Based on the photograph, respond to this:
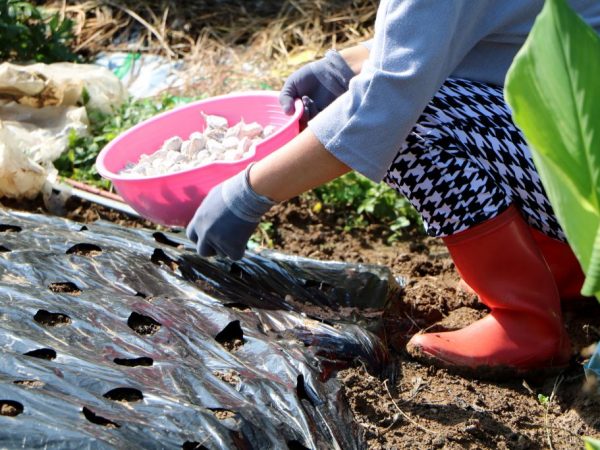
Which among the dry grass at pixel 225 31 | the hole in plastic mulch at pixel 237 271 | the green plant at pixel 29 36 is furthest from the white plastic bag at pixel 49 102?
the hole in plastic mulch at pixel 237 271

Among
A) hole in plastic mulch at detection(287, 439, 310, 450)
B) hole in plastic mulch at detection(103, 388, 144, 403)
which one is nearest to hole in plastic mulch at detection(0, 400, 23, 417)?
hole in plastic mulch at detection(103, 388, 144, 403)

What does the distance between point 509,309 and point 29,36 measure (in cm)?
227

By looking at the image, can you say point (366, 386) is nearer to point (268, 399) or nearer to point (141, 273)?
point (268, 399)

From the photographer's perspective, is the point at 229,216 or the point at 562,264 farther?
the point at 562,264

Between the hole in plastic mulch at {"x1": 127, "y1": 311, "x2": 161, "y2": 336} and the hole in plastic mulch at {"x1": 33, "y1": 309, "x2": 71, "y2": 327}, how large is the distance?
11 centimetres

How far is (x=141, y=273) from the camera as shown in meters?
1.90

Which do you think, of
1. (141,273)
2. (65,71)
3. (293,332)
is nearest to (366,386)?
(293,332)

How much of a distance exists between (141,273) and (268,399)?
51 centimetres

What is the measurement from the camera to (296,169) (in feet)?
5.68

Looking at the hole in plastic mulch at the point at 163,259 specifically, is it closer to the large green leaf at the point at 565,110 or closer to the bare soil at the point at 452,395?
the bare soil at the point at 452,395

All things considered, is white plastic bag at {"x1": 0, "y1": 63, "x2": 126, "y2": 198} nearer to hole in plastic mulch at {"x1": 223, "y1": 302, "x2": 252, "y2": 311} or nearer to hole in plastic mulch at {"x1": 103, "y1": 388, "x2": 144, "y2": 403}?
hole in plastic mulch at {"x1": 223, "y1": 302, "x2": 252, "y2": 311}

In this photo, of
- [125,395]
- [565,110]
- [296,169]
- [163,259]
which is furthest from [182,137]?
[565,110]

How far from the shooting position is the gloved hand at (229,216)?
1.81m

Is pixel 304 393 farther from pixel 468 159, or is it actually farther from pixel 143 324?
pixel 468 159
